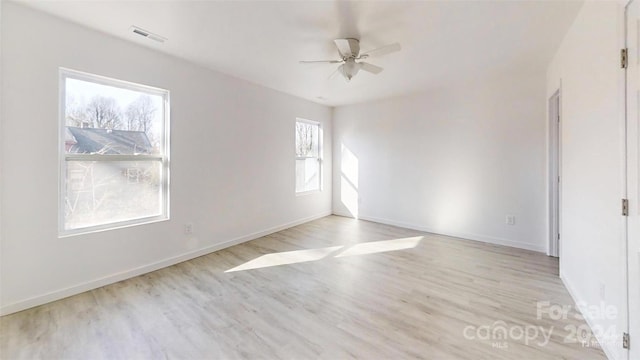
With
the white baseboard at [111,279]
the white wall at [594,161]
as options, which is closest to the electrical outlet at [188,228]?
the white baseboard at [111,279]

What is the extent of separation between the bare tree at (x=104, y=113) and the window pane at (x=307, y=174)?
3134 millimetres

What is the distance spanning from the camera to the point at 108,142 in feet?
9.09

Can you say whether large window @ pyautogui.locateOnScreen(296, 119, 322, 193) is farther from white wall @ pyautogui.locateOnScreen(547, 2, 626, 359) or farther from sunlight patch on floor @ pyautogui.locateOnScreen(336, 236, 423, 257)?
white wall @ pyautogui.locateOnScreen(547, 2, 626, 359)

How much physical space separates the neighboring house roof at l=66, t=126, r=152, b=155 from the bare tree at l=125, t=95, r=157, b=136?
7 cm

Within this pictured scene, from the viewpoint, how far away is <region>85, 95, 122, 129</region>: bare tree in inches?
104

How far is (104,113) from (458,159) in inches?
196

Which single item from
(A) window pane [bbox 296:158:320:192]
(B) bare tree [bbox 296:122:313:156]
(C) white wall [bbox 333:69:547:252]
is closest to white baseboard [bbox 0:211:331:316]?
(A) window pane [bbox 296:158:320:192]

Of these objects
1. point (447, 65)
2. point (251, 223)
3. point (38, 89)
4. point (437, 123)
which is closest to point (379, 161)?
point (437, 123)

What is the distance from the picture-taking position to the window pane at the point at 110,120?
Answer: 8.34 feet

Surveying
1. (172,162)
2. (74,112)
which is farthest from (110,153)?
(172,162)

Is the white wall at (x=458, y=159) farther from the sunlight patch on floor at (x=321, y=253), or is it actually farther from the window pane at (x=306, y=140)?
the sunlight patch on floor at (x=321, y=253)

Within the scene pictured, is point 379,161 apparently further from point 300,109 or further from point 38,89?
point 38,89

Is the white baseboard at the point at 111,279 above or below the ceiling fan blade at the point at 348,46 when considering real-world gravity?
below

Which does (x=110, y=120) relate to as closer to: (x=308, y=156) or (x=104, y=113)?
(x=104, y=113)
